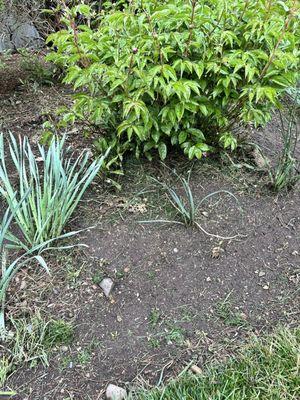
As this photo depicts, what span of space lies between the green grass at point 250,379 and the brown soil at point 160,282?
0.08 meters

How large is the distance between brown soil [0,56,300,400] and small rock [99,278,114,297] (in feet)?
0.09

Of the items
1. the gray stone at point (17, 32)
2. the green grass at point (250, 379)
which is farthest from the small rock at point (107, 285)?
the gray stone at point (17, 32)

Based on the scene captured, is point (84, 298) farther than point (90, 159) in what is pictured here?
No

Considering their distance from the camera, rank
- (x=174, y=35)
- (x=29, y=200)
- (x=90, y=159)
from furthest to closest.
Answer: (x=90, y=159), (x=29, y=200), (x=174, y=35)

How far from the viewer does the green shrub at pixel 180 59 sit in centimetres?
220

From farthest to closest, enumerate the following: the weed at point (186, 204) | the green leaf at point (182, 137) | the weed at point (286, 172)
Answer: the weed at point (286, 172) < the green leaf at point (182, 137) < the weed at point (186, 204)

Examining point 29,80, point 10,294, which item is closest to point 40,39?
point 29,80

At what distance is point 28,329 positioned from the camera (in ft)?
6.72

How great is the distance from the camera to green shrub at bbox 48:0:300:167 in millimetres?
2204

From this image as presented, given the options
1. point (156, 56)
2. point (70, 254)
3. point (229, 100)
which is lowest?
point (70, 254)

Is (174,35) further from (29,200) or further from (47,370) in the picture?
(47,370)

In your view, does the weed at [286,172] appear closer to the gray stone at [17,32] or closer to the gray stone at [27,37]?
the gray stone at [17,32]

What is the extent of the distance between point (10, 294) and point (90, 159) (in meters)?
1.10

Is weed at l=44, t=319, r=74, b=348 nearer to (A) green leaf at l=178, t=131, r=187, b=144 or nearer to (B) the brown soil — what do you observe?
(B) the brown soil
